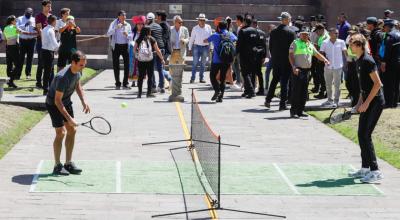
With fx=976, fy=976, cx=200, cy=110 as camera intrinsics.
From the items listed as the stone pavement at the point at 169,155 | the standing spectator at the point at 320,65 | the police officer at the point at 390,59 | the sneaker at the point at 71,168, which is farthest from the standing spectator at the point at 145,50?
the sneaker at the point at 71,168

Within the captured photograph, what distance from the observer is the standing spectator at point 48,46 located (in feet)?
76.7

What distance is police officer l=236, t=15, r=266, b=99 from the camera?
78.2 feet

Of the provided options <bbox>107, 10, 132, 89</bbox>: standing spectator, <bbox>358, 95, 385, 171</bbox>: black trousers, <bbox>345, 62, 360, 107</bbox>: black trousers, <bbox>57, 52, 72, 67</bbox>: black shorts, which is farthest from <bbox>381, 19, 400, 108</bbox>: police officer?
<bbox>358, 95, 385, 171</bbox>: black trousers

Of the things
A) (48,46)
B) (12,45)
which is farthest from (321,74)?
(12,45)

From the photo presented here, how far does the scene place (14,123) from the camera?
1855 centimetres

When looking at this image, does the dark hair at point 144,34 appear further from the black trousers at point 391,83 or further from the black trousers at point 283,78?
the black trousers at point 391,83

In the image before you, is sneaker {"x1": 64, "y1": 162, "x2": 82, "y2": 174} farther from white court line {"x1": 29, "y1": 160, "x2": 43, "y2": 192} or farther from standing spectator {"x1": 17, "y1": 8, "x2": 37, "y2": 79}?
standing spectator {"x1": 17, "y1": 8, "x2": 37, "y2": 79}

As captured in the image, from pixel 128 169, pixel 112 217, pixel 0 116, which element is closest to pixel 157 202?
pixel 112 217

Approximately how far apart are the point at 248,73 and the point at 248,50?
22.2 inches

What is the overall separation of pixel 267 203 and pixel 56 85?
11.1 feet

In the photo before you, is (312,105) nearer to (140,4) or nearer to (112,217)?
(112,217)

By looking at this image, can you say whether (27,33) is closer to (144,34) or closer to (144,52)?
(144,34)

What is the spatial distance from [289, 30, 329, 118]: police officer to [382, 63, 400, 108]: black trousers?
2.07 metres

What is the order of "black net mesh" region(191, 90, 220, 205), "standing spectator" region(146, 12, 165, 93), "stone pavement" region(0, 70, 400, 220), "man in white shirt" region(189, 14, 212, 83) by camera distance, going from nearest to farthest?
Result: 1. "stone pavement" region(0, 70, 400, 220)
2. "black net mesh" region(191, 90, 220, 205)
3. "standing spectator" region(146, 12, 165, 93)
4. "man in white shirt" region(189, 14, 212, 83)
